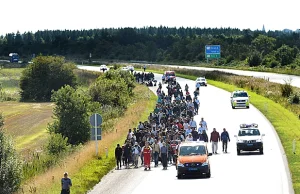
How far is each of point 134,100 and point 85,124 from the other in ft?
81.2

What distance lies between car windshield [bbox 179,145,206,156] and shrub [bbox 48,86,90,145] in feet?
79.6

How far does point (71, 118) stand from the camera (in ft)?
182

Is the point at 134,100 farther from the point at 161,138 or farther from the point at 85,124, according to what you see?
the point at 161,138

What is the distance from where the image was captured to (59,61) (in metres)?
114

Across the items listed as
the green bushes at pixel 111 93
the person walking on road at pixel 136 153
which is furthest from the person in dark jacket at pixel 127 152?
the green bushes at pixel 111 93

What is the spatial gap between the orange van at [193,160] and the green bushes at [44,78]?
256ft

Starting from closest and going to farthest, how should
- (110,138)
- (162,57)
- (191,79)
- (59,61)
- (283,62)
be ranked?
(110,138) < (191,79) < (59,61) < (283,62) < (162,57)

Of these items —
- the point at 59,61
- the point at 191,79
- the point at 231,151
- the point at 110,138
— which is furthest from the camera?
the point at 59,61

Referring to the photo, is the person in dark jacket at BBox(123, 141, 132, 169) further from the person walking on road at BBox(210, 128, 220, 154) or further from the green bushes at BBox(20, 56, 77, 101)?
the green bushes at BBox(20, 56, 77, 101)

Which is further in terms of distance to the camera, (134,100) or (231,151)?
(134,100)

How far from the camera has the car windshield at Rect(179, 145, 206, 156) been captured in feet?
100

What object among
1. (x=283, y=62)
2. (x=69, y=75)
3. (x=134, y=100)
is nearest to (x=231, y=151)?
(x=134, y=100)

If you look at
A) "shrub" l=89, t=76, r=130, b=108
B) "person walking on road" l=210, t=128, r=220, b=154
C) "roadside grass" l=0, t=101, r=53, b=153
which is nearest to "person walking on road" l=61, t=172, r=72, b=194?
"person walking on road" l=210, t=128, r=220, b=154

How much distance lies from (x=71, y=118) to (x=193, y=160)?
87.5ft
